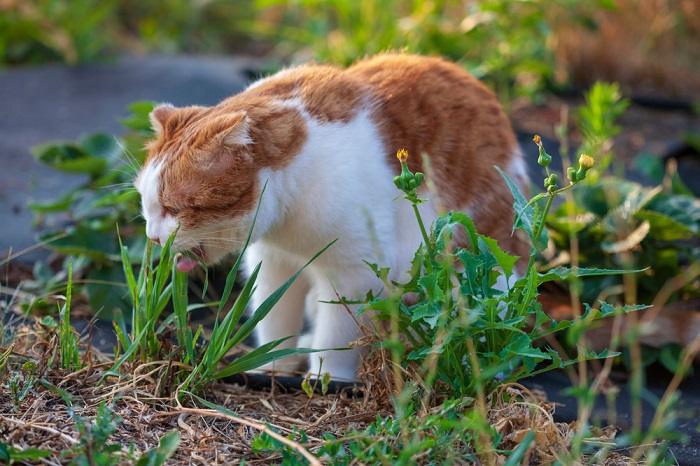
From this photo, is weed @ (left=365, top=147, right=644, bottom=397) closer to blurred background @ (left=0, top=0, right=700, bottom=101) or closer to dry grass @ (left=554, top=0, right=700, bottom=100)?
blurred background @ (left=0, top=0, right=700, bottom=101)

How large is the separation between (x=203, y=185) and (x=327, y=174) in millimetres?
311

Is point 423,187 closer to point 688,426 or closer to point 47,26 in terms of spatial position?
point 688,426

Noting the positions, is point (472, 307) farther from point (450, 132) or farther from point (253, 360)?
point (450, 132)

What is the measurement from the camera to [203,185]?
2.03 metres

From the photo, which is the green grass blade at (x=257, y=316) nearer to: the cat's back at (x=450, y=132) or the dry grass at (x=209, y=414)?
the dry grass at (x=209, y=414)

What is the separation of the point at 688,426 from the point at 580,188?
3.18 ft

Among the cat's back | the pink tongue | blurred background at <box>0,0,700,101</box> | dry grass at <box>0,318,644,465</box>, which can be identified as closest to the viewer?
dry grass at <box>0,318,644,465</box>

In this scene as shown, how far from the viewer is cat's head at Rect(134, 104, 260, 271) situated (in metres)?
2.03

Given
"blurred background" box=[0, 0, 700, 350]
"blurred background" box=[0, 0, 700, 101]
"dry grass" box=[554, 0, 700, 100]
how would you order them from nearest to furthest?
"blurred background" box=[0, 0, 700, 350]
"blurred background" box=[0, 0, 700, 101]
"dry grass" box=[554, 0, 700, 100]

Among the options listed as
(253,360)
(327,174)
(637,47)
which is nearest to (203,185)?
(327,174)

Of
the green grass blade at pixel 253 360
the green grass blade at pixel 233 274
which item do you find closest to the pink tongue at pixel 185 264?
the green grass blade at pixel 233 274

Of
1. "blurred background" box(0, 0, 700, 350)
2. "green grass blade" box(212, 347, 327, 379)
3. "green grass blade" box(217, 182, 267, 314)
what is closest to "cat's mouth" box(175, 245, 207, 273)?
"green grass blade" box(217, 182, 267, 314)

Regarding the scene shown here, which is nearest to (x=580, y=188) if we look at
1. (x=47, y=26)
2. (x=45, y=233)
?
(x=45, y=233)

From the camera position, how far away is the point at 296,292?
257 cm
